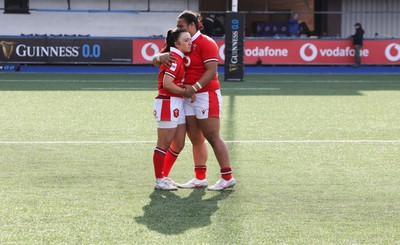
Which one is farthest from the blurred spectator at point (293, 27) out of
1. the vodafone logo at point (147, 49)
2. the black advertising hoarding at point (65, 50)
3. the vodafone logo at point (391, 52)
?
the black advertising hoarding at point (65, 50)

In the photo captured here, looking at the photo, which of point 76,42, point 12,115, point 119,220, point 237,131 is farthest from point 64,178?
point 76,42

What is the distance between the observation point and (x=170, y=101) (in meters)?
8.09

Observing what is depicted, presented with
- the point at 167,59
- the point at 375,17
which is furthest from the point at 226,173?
the point at 375,17

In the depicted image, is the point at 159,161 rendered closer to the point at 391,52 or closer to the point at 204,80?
the point at 204,80

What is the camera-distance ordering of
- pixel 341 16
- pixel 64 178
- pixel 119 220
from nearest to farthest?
pixel 119 220 < pixel 64 178 < pixel 341 16

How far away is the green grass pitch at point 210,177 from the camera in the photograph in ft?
21.4

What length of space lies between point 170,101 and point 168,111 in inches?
3.9

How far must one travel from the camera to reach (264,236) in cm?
634

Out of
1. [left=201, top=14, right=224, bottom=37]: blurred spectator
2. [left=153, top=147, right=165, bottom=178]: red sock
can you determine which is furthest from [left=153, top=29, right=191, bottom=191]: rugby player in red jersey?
[left=201, top=14, right=224, bottom=37]: blurred spectator

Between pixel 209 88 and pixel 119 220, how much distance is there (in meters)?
1.90

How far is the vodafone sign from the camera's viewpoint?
2848 centimetres

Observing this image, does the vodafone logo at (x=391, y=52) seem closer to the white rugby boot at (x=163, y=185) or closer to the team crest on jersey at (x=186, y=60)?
the team crest on jersey at (x=186, y=60)

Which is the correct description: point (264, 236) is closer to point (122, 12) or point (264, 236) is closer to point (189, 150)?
point (189, 150)

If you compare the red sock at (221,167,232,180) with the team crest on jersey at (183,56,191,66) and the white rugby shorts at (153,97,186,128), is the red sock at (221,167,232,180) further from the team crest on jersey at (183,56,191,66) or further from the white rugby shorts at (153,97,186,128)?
the team crest on jersey at (183,56,191,66)
